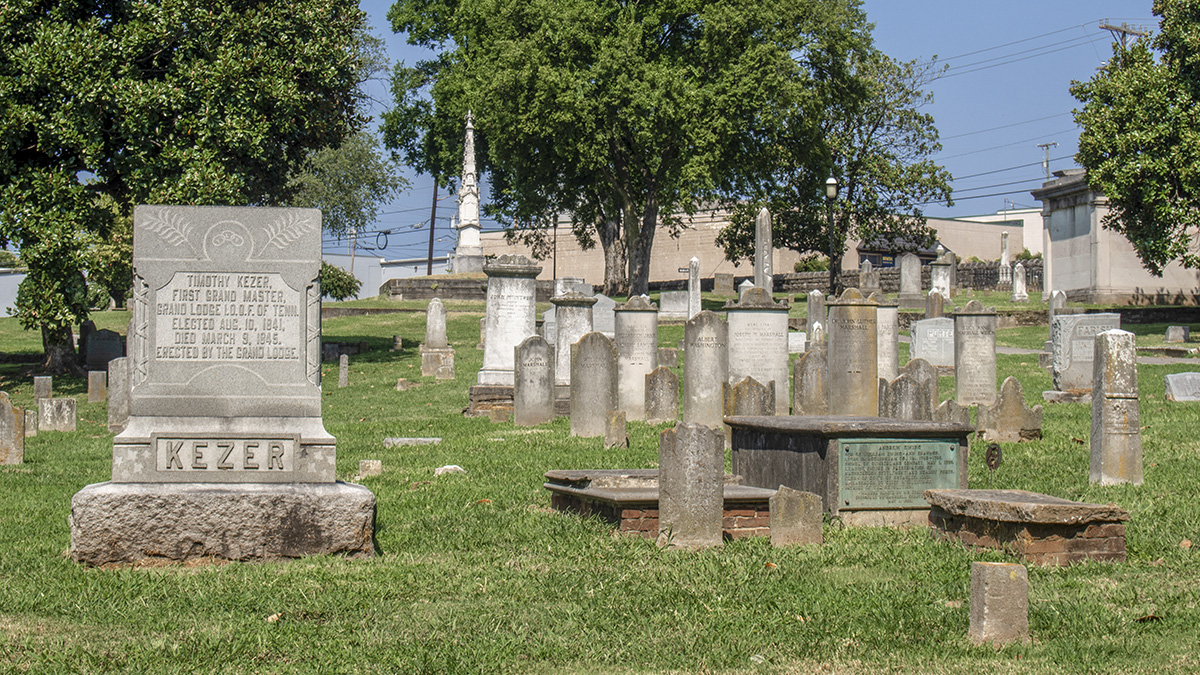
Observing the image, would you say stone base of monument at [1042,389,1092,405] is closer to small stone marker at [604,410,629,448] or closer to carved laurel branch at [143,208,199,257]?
small stone marker at [604,410,629,448]

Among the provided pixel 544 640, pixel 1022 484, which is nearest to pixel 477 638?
pixel 544 640

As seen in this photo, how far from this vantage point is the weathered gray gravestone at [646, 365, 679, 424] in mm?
15547

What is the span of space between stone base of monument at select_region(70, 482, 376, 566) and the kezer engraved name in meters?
0.85

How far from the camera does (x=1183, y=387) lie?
1678 cm

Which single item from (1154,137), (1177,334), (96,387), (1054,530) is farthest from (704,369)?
(1154,137)

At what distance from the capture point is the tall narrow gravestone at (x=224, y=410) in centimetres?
708

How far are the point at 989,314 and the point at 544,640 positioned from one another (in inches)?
569

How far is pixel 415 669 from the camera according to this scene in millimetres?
5078

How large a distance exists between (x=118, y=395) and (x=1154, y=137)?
25.4m

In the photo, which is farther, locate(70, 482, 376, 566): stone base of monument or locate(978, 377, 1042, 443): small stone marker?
locate(978, 377, 1042, 443): small stone marker

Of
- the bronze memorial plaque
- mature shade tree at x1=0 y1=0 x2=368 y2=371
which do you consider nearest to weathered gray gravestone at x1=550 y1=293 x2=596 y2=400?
mature shade tree at x1=0 y1=0 x2=368 y2=371

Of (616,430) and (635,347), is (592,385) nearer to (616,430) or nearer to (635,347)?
(616,430)

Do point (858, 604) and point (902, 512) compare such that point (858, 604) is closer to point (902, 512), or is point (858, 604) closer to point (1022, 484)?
point (902, 512)

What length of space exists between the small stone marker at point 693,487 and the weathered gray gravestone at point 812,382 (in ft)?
26.7
